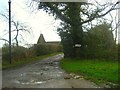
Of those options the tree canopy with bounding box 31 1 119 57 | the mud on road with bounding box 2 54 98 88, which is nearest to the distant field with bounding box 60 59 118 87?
the mud on road with bounding box 2 54 98 88

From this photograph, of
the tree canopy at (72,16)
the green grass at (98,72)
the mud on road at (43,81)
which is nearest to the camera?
the mud on road at (43,81)

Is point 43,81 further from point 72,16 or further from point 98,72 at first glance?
point 72,16

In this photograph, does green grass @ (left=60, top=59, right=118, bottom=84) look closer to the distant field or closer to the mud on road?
the distant field

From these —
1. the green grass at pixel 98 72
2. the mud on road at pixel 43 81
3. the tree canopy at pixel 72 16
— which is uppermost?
the tree canopy at pixel 72 16

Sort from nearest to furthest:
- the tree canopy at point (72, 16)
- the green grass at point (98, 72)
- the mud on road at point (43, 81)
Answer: the mud on road at point (43, 81) < the green grass at point (98, 72) < the tree canopy at point (72, 16)

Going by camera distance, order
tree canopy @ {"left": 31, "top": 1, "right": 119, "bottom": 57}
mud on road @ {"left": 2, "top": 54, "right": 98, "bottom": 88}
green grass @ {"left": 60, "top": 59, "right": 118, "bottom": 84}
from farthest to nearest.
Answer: tree canopy @ {"left": 31, "top": 1, "right": 119, "bottom": 57} < green grass @ {"left": 60, "top": 59, "right": 118, "bottom": 84} < mud on road @ {"left": 2, "top": 54, "right": 98, "bottom": 88}

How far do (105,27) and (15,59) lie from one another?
41.7 ft

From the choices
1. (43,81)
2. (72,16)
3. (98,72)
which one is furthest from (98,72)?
(72,16)

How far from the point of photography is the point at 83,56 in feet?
109

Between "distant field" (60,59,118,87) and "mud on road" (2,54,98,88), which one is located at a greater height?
"distant field" (60,59,118,87)

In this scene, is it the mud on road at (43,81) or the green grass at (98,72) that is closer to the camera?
the mud on road at (43,81)

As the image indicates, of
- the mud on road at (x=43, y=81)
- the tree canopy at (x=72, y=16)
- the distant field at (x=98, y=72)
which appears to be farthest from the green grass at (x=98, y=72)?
the tree canopy at (x=72, y=16)

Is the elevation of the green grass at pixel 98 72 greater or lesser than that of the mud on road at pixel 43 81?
greater

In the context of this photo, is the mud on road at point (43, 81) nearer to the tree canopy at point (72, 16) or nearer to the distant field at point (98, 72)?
the distant field at point (98, 72)
